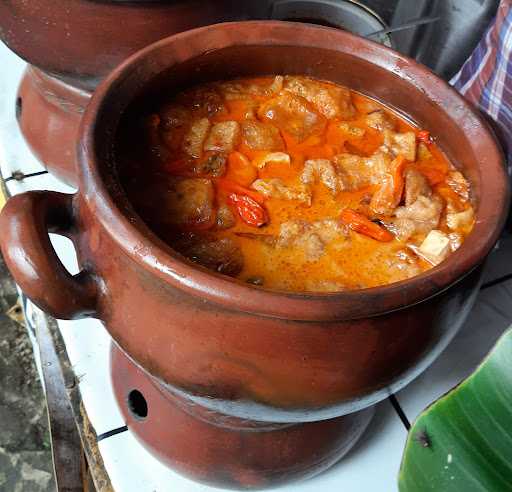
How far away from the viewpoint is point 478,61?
3.84ft

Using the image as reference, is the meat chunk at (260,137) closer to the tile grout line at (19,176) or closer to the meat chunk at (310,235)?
the meat chunk at (310,235)

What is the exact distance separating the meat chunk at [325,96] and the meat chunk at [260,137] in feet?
0.25

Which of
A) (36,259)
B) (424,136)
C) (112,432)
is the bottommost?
(112,432)

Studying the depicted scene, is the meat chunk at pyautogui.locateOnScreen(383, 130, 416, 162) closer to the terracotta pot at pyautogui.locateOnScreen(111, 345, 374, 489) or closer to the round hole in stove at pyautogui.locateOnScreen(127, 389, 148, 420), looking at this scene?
the terracotta pot at pyautogui.locateOnScreen(111, 345, 374, 489)

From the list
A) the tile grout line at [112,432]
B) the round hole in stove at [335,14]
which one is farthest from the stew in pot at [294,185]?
the round hole in stove at [335,14]

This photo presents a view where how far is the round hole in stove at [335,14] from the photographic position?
4.56 ft

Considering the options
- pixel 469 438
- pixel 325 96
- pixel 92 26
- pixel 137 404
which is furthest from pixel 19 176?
pixel 469 438

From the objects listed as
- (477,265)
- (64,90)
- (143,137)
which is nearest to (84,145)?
(143,137)

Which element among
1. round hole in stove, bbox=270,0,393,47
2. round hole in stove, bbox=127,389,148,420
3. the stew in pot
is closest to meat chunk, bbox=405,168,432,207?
the stew in pot

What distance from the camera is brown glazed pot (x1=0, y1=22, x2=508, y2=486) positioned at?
2.03ft

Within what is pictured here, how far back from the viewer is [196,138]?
856 mm

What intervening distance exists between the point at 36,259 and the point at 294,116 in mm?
386

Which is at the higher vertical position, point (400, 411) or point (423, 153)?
point (423, 153)

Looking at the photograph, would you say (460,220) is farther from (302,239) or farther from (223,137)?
(223,137)
